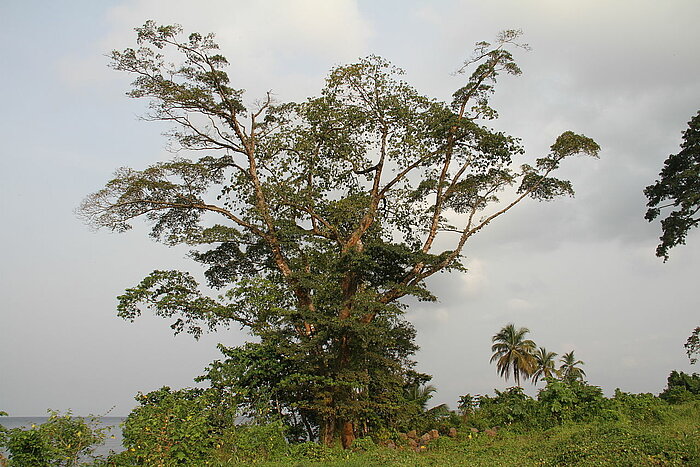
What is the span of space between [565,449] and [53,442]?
859cm

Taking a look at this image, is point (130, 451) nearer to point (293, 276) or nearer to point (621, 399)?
point (293, 276)

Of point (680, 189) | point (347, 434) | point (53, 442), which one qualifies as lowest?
point (53, 442)

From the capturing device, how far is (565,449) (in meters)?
10.0

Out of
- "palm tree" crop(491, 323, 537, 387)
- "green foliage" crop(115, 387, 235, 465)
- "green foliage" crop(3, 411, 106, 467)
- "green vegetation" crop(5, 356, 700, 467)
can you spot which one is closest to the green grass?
"green vegetation" crop(5, 356, 700, 467)

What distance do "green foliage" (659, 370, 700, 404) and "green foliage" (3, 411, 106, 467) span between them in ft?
47.6

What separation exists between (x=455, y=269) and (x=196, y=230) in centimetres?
770

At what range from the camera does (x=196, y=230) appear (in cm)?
1708

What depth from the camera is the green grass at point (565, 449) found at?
8.88m

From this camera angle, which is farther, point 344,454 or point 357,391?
point 357,391

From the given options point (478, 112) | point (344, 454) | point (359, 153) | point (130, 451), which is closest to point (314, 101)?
point (359, 153)

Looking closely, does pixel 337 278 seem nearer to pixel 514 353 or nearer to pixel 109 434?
pixel 109 434

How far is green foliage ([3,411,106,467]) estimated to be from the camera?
927 centimetres

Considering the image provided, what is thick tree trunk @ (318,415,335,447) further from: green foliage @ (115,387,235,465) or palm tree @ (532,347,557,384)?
palm tree @ (532,347,557,384)

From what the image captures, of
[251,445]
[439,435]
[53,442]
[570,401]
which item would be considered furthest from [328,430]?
[53,442]
